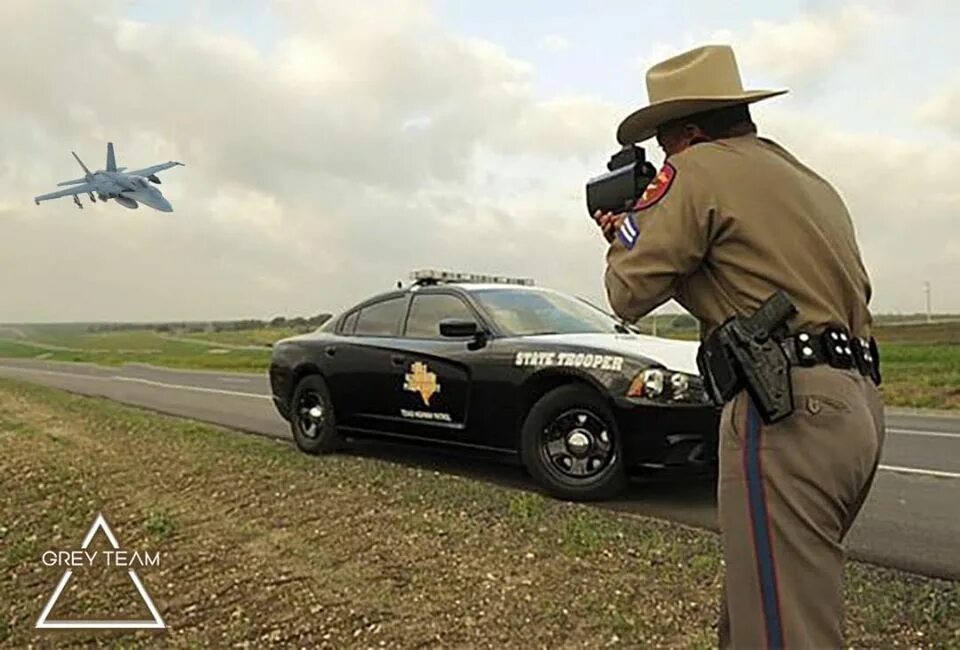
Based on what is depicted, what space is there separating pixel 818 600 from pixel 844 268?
2.64ft

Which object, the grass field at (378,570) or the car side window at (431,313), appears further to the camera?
the car side window at (431,313)

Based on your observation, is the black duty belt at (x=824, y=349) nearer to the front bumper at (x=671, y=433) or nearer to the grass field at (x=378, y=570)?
the grass field at (x=378, y=570)

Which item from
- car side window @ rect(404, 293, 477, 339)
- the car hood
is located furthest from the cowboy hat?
car side window @ rect(404, 293, 477, 339)

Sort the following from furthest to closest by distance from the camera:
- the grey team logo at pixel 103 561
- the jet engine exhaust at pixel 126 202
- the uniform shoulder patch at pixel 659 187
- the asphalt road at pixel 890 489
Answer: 1. the asphalt road at pixel 890 489
2. the jet engine exhaust at pixel 126 202
3. the grey team logo at pixel 103 561
4. the uniform shoulder patch at pixel 659 187

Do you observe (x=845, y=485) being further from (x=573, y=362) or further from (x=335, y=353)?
(x=335, y=353)

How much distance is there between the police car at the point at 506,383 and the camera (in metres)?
5.90

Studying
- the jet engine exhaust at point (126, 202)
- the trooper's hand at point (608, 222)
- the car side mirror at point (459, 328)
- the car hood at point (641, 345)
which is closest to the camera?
the trooper's hand at point (608, 222)

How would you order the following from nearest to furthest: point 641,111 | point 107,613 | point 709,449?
point 641,111, point 107,613, point 709,449

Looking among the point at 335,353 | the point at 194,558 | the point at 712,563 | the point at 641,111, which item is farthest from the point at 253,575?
the point at 335,353

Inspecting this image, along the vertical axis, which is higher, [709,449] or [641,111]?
[641,111]

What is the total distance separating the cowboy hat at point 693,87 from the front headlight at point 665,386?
3.58 metres

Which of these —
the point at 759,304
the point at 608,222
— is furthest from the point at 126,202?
the point at 759,304

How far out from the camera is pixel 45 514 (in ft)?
19.3

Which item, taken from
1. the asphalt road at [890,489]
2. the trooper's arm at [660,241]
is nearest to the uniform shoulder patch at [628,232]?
the trooper's arm at [660,241]
